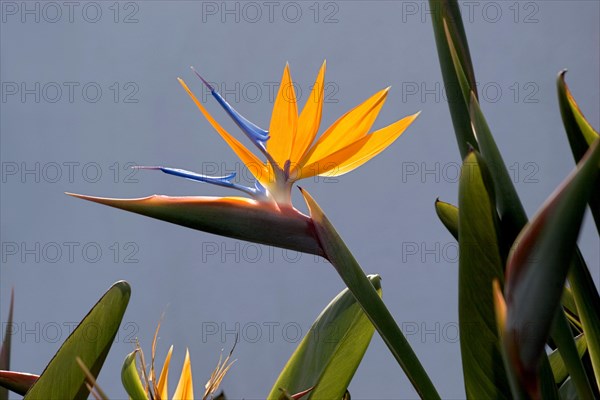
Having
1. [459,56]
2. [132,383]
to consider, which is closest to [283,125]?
[459,56]

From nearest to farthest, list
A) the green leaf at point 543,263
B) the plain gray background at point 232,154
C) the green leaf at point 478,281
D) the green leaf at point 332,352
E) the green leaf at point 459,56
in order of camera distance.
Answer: the green leaf at point 543,263
the green leaf at point 478,281
the green leaf at point 459,56
the green leaf at point 332,352
the plain gray background at point 232,154

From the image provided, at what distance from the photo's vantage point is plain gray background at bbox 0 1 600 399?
3719 mm

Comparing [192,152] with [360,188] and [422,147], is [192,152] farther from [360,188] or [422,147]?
[422,147]

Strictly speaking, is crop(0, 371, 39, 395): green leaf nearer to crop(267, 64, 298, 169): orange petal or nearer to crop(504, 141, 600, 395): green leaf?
crop(267, 64, 298, 169): orange petal

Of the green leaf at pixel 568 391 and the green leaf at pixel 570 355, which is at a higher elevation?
the green leaf at pixel 570 355

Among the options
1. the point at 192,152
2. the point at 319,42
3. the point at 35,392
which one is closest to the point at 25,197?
the point at 192,152

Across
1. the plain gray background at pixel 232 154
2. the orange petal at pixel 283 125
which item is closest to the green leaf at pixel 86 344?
the orange petal at pixel 283 125

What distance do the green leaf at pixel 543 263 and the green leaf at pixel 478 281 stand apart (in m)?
0.10

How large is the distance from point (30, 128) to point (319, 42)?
158 cm

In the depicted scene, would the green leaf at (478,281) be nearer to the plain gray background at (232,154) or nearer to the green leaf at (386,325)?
the green leaf at (386,325)

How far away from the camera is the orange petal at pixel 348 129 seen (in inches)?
19.8

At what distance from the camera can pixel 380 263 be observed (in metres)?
3.78

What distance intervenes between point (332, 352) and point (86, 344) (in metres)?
0.21

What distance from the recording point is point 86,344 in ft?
1.69
